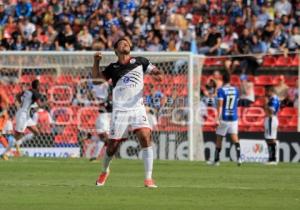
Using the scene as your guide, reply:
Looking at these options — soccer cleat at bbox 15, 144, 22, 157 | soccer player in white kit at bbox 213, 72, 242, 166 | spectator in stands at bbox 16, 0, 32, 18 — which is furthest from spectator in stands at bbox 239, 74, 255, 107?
spectator in stands at bbox 16, 0, 32, 18

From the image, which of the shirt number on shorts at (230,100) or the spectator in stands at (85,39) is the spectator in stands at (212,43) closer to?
the spectator in stands at (85,39)

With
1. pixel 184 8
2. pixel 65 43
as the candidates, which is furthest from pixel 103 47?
pixel 184 8

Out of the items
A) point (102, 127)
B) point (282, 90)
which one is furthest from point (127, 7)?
point (102, 127)

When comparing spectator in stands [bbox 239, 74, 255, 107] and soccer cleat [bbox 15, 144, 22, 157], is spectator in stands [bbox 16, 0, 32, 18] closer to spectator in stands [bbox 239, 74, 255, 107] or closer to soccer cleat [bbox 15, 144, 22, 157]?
soccer cleat [bbox 15, 144, 22, 157]

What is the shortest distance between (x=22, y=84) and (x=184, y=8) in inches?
308

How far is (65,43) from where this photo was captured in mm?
34875

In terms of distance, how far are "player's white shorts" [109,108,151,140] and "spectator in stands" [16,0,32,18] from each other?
21.8 metres

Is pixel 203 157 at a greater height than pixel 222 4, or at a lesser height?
lesser

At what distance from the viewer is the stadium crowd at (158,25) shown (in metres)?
33.1

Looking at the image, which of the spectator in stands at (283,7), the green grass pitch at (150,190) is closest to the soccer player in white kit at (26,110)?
the green grass pitch at (150,190)

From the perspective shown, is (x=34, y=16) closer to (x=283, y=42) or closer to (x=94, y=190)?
(x=283, y=42)

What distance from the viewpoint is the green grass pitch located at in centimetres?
1292

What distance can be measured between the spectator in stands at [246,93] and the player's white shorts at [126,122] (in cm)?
1545

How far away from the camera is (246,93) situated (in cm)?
3147
